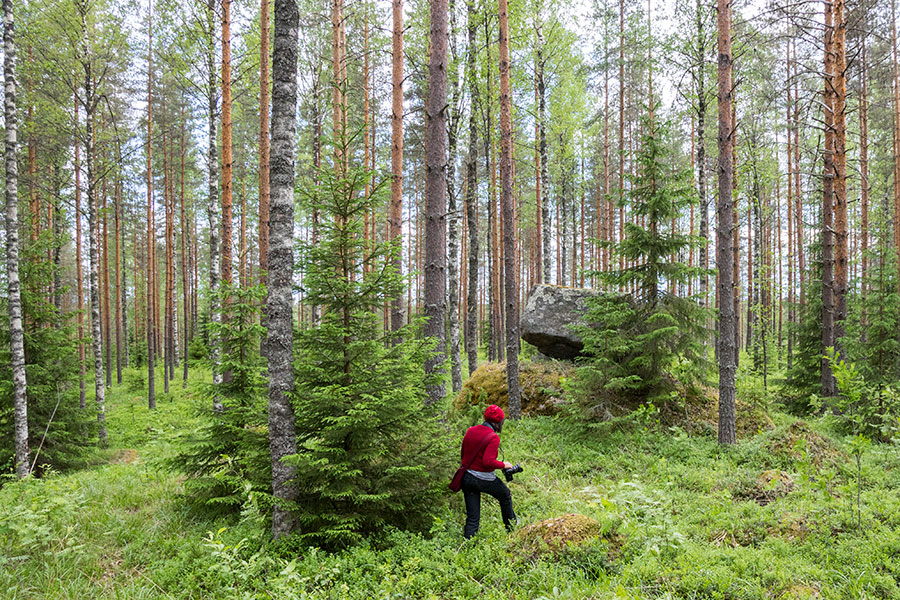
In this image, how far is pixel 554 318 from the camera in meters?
11.1

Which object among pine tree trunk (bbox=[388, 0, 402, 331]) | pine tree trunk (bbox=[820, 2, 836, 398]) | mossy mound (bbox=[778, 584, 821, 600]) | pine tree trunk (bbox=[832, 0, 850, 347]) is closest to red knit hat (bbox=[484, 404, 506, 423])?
mossy mound (bbox=[778, 584, 821, 600])

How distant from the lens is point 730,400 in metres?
8.12

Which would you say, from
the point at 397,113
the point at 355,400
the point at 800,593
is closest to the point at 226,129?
the point at 397,113

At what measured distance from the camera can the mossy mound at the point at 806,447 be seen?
692 cm

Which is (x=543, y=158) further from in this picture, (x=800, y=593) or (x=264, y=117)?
(x=800, y=593)

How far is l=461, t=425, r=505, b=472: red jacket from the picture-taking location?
502cm

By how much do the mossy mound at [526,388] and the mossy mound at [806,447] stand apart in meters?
4.14

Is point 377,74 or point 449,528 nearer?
point 449,528

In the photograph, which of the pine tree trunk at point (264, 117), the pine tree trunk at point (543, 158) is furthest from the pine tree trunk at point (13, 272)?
the pine tree trunk at point (543, 158)

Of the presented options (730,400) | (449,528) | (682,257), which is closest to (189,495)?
(449,528)

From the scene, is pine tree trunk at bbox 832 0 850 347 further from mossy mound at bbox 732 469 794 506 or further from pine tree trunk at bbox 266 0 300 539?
pine tree trunk at bbox 266 0 300 539

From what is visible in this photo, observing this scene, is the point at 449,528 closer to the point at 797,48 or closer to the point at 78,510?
the point at 78,510

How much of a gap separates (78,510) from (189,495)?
1421mm

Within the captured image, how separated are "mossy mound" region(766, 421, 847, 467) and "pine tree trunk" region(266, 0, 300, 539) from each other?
7.53 meters
